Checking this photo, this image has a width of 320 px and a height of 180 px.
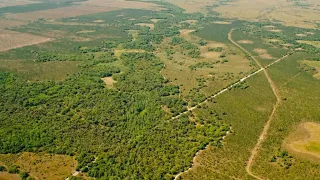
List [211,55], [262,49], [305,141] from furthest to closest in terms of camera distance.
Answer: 1. [262,49]
2. [211,55]
3. [305,141]

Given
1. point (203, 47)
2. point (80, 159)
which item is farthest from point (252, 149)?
point (203, 47)

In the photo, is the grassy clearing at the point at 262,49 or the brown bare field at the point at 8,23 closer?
the grassy clearing at the point at 262,49

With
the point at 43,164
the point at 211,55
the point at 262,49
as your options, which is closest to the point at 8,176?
the point at 43,164

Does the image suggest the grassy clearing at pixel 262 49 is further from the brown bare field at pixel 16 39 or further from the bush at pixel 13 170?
the bush at pixel 13 170

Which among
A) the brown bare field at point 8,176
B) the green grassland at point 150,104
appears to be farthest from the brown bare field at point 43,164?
the brown bare field at point 8,176

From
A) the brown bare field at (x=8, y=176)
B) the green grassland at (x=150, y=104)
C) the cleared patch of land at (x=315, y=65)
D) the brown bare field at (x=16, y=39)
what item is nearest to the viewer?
the brown bare field at (x=8, y=176)

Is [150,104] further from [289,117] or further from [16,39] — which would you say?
[16,39]

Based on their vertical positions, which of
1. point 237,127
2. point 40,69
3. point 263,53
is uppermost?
point 40,69
